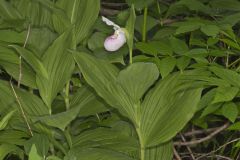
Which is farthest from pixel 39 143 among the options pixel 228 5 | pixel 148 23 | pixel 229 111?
pixel 228 5

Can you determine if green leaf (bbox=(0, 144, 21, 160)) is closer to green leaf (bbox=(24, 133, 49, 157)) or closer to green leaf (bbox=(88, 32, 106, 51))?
green leaf (bbox=(24, 133, 49, 157))

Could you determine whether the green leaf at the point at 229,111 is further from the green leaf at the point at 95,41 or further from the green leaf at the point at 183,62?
the green leaf at the point at 95,41

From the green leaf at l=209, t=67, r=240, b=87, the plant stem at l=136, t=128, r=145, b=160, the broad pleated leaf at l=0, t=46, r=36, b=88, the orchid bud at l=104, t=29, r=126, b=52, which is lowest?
the plant stem at l=136, t=128, r=145, b=160

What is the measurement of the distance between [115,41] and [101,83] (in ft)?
0.47

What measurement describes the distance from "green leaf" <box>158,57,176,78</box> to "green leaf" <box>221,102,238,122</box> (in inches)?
5.8

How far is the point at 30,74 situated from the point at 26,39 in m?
0.11

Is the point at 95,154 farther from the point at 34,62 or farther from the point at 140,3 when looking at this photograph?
the point at 140,3

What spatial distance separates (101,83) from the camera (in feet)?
3.47

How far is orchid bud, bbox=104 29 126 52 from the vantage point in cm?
116

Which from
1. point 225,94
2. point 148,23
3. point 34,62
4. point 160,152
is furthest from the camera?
point 148,23

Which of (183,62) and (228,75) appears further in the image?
(183,62)

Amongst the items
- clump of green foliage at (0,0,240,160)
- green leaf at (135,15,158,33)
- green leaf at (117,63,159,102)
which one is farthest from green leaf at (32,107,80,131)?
green leaf at (135,15,158,33)

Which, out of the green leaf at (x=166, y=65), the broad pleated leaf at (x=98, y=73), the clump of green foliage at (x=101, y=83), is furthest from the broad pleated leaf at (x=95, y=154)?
the green leaf at (x=166, y=65)

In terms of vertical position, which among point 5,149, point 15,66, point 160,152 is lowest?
point 160,152
